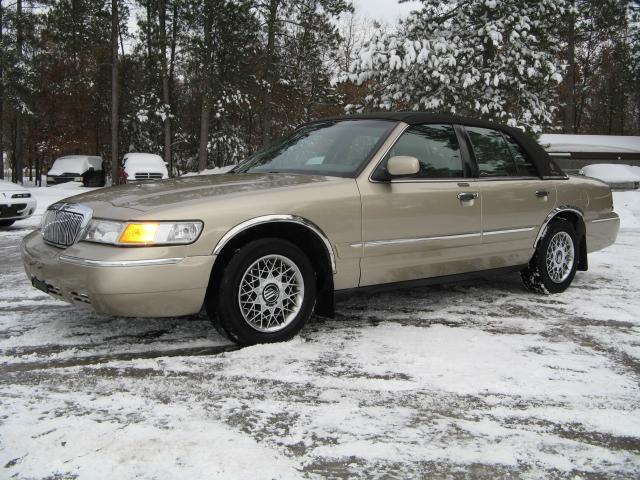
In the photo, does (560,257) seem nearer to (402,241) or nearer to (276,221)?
(402,241)

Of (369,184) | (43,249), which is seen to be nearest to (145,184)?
(43,249)

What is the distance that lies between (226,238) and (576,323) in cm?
283

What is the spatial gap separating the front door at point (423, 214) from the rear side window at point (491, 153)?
215 millimetres

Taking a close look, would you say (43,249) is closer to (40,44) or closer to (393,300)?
(393,300)

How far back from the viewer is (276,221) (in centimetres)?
369

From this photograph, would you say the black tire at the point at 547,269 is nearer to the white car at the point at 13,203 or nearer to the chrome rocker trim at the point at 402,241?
the chrome rocker trim at the point at 402,241

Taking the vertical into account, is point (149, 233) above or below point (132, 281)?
above

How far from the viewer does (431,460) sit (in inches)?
93.4

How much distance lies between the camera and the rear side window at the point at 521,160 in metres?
5.26

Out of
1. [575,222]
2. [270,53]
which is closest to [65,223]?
[575,222]

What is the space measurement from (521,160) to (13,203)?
8.60 metres

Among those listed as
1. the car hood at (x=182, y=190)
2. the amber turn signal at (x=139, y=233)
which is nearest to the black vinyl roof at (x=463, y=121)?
the car hood at (x=182, y=190)

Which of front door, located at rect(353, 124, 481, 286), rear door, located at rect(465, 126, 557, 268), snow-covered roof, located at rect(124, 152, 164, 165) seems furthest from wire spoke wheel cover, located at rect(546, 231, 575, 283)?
snow-covered roof, located at rect(124, 152, 164, 165)

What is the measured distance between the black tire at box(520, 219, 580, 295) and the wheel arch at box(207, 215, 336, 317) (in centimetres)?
239
